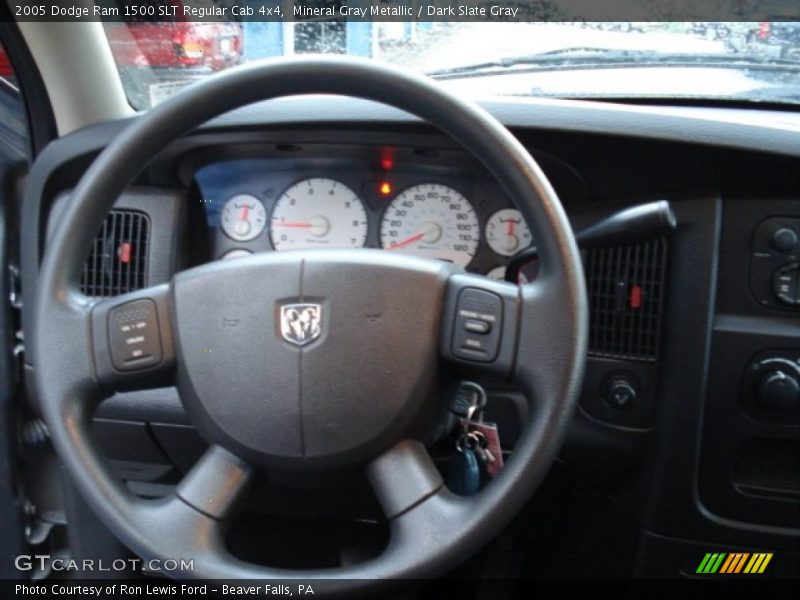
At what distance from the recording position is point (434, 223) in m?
1.46

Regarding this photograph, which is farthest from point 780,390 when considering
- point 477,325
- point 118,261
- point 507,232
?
point 118,261

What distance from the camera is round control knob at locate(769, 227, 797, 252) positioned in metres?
1.33

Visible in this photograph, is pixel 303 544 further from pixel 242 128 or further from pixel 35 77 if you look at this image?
pixel 35 77

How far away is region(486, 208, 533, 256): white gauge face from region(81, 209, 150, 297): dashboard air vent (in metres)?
0.60

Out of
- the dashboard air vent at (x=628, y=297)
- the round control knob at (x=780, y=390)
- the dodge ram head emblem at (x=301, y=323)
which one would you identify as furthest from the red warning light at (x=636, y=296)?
the dodge ram head emblem at (x=301, y=323)

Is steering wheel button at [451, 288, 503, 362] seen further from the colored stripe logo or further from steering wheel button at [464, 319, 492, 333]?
the colored stripe logo

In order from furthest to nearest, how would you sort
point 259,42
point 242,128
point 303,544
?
point 303,544, point 259,42, point 242,128

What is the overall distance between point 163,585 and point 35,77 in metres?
0.96

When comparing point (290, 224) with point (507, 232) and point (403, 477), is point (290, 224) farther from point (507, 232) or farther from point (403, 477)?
point (403, 477)

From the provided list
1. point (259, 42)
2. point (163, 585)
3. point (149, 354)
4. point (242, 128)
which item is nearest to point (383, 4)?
point (259, 42)

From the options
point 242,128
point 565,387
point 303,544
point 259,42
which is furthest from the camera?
point 303,544

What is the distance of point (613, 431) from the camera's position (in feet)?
4.69

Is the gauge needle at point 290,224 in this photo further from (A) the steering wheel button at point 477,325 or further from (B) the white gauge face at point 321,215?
(A) the steering wheel button at point 477,325

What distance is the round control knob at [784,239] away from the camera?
1.33 meters
